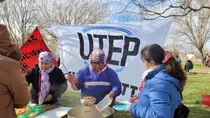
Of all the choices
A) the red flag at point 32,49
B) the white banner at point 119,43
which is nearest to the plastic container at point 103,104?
the white banner at point 119,43

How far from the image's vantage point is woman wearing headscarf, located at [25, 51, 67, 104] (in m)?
3.10

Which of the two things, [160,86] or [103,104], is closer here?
[160,86]

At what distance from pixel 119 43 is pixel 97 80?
5.54 ft

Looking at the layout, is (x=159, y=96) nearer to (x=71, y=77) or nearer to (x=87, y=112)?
(x=87, y=112)

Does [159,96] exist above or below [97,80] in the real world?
above

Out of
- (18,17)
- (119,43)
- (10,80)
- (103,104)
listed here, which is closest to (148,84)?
(103,104)

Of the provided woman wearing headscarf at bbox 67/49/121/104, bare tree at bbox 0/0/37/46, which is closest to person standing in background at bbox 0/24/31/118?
woman wearing headscarf at bbox 67/49/121/104

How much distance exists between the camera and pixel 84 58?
4.79m

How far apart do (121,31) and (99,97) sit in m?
1.89

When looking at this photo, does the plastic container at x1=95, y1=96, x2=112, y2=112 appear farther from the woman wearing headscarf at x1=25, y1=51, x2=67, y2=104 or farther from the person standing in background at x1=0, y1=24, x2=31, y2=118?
the woman wearing headscarf at x1=25, y1=51, x2=67, y2=104

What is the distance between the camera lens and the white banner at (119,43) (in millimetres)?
4060

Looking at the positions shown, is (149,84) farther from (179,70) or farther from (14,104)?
(14,104)

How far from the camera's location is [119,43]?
172 inches

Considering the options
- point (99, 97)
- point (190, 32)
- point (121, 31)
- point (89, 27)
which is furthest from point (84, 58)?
point (190, 32)
